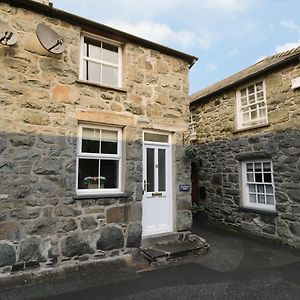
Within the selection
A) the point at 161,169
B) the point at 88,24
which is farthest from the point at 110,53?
the point at 161,169

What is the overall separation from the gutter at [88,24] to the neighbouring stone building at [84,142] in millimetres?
22

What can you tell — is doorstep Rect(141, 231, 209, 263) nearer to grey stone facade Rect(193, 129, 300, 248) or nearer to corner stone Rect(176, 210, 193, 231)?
corner stone Rect(176, 210, 193, 231)

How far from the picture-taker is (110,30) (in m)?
5.84

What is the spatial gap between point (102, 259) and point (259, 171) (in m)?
5.40

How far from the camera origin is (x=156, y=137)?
255 inches

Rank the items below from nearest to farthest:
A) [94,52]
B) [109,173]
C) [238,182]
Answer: [109,173] → [94,52] → [238,182]

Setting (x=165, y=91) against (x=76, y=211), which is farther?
(x=165, y=91)

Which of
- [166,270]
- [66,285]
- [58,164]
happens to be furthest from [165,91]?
[66,285]

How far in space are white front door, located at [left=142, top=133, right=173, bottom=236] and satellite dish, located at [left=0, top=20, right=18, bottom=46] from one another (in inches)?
134

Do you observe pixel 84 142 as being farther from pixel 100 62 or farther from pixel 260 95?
pixel 260 95

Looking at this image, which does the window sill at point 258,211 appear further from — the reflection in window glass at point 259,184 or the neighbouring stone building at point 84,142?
the neighbouring stone building at point 84,142

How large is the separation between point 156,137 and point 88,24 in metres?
3.05

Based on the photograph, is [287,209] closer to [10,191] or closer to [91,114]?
[91,114]

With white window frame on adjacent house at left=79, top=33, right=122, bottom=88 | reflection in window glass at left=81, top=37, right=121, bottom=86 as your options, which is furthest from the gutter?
reflection in window glass at left=81, top=37, right=121, bottom=86
